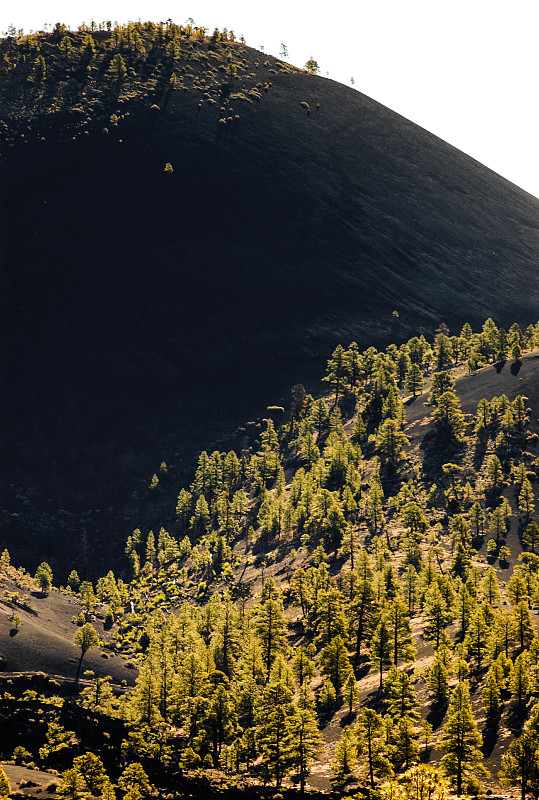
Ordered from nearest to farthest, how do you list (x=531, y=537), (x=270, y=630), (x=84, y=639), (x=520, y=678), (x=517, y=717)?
A: 1. (x=517, y=717)
2. (x=520, y=678)
3. (x=270, y=630)
4. (x=84, y=639)
5. (x=531, y=537)

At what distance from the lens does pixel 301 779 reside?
81750 millimetres

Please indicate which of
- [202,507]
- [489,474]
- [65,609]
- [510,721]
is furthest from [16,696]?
[489,474]

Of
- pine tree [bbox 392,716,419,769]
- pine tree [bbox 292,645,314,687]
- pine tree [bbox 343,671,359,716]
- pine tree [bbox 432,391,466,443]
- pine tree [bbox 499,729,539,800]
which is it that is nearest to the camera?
pine tree [bbox 499,729,539,800]

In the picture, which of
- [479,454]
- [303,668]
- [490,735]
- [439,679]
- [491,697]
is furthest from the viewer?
[479,454]

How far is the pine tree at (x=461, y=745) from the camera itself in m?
73.1

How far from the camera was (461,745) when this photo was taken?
74875mm

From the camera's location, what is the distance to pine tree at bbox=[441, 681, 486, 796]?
73.1 m

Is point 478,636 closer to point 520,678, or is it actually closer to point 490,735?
point 520,678

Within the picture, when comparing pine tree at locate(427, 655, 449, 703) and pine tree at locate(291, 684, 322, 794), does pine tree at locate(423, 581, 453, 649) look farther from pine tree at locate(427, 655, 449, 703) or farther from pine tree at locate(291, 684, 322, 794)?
pine tree at locate(291, 684, 322, 794)

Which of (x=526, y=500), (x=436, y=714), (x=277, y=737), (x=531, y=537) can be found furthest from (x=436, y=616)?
(x=526, y=500)

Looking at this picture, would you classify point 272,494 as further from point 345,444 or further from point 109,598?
point 109,598

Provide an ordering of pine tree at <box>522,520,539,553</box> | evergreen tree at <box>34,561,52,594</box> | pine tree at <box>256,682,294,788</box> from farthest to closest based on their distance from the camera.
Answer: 1. evergreen tree at <box>34,561,52,594</box>
2. pine tree at <box>522,520,539,553</box>
3. pine tree at <box>256,682,294,788</box>

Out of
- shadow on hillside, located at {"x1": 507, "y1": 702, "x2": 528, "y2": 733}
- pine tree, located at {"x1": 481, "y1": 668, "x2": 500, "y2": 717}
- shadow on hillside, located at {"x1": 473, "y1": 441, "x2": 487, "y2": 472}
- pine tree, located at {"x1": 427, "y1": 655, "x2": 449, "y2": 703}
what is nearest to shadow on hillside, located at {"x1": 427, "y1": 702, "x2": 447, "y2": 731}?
pine tree, located at {"x1": 427, "y1": 655, "x2": 449, "y2": 703}

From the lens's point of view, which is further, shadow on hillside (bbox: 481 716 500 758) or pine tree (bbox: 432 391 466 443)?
pine tree (bbox: 432 391 466 443)
